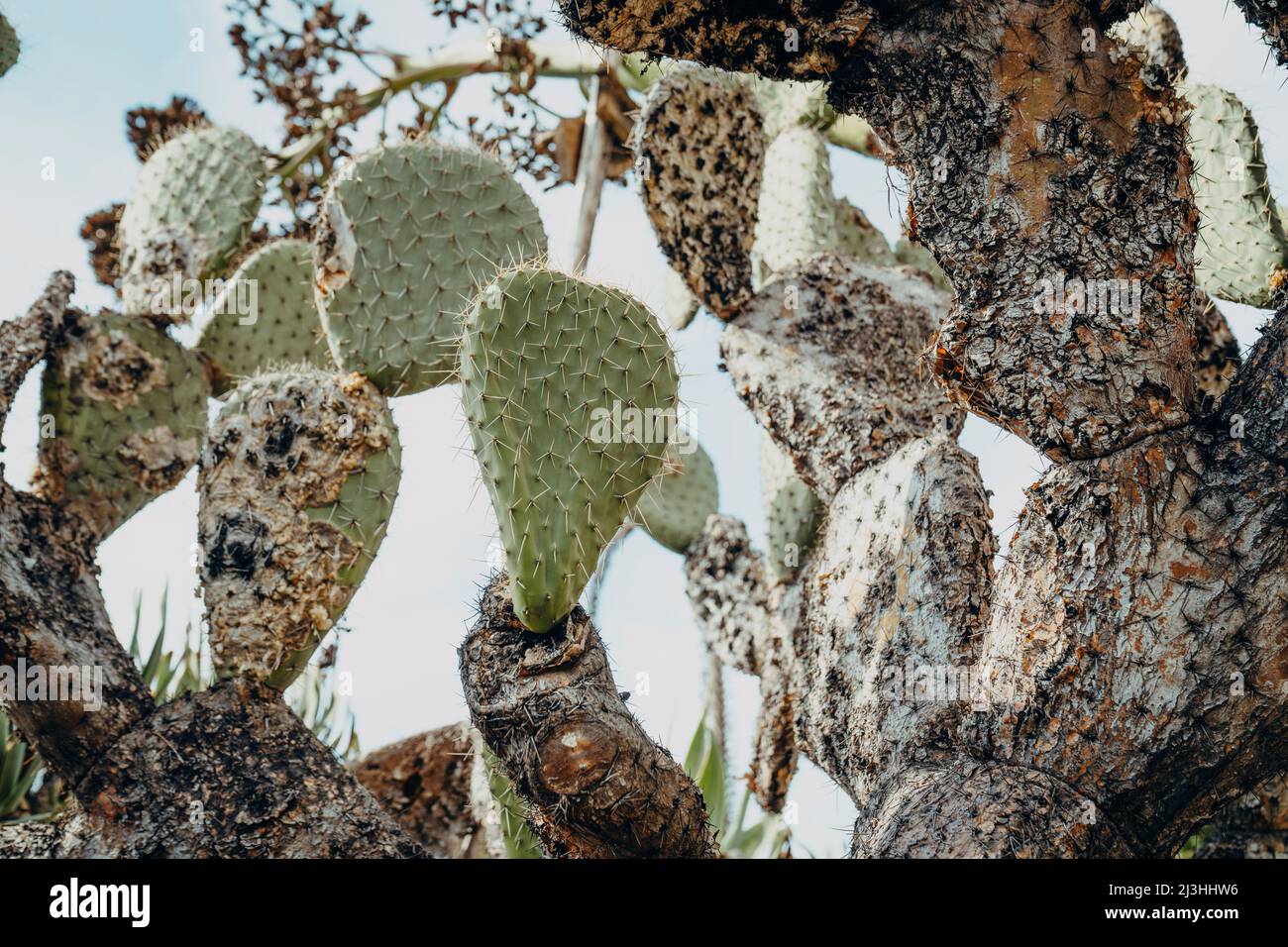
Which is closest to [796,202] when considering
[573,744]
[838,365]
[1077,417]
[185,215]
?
[838,365]

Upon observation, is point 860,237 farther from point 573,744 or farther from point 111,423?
point 573,744

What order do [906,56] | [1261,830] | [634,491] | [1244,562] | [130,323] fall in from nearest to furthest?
1. [1244,562]
2. [906,56]
3. [634,491]
4. [1261,830]
5. [130,323]

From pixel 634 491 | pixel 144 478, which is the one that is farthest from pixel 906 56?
pixel 144 478

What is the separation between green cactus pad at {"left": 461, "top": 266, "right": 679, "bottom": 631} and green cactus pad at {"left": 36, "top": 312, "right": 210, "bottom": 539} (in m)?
1.52

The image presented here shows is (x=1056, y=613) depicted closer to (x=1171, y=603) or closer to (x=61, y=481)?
(x=1171, y=603)

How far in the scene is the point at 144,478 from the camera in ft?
10.4

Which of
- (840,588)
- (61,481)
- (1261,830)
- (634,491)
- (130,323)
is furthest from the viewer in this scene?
(130,323)

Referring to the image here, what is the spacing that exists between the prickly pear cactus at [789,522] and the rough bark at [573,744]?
4.43 feet

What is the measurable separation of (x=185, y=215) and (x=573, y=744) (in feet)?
7.43

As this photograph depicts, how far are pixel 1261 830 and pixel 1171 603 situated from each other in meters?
1.27

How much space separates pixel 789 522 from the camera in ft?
11.1

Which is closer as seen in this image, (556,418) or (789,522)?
(556,418)

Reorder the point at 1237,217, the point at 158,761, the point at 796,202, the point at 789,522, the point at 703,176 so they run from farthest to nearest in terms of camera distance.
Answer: the point at 796,202 < the point at 789,522 < the point at 703,176 < the point at 1237,217 < the point at 158,761

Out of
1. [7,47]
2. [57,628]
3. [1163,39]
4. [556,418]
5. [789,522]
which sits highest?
[7,47]
